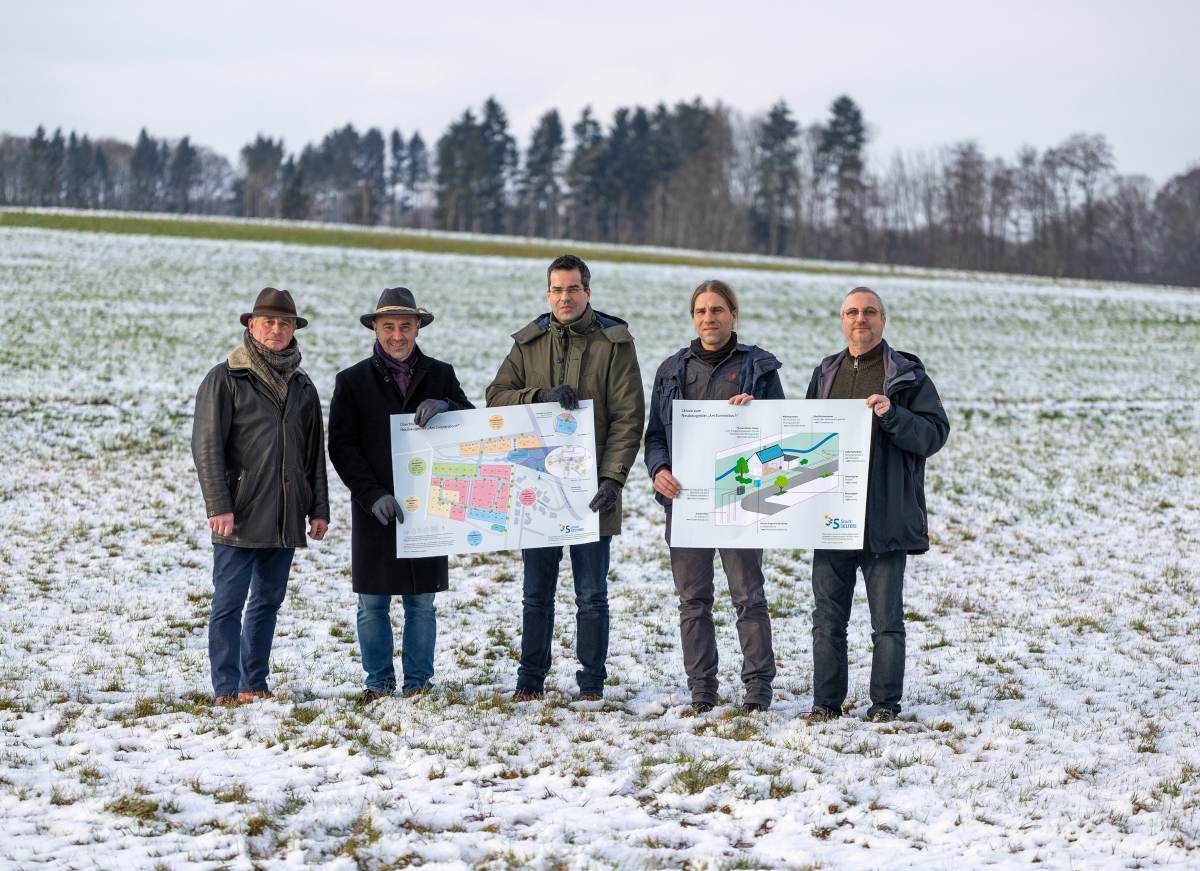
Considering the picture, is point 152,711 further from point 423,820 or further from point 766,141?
point 766,141

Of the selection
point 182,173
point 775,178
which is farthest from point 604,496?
point 182,173

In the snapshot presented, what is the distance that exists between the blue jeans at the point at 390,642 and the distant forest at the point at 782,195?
227ft

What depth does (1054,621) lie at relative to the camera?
713cm

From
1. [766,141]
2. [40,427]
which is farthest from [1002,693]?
[766,141]

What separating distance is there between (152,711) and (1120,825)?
481cm

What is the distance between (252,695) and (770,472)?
3226mm

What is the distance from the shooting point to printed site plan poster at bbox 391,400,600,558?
5109mm

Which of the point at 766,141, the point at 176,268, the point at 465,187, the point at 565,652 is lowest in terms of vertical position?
the point at 565,652

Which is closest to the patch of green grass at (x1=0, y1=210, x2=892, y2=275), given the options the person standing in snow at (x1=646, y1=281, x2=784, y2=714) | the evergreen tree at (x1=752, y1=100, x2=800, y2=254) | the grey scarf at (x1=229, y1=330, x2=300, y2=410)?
the evergreen tree at (x1=752, y1=100, x2=800, y2=254)

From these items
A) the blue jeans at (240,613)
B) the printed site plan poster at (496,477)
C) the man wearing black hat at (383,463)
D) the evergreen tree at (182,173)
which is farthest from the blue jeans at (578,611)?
the evergreen tree at (182,173)

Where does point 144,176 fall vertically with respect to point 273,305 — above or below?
above

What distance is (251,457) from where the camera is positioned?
511 cm

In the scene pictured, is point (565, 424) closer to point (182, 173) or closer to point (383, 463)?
point (383, 463)

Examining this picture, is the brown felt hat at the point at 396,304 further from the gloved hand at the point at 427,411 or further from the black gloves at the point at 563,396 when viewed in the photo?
the black gloves at the point at 563,396
